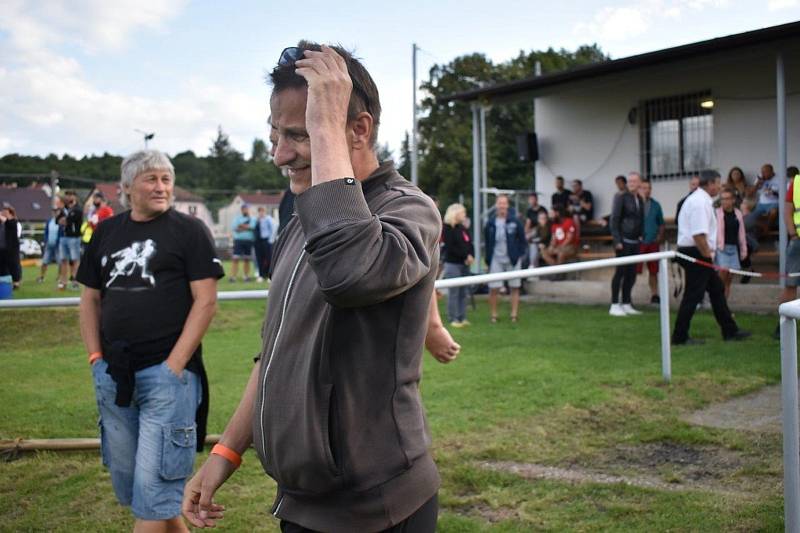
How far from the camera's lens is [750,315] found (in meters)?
12.3

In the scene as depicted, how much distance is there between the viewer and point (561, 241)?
16.1 m

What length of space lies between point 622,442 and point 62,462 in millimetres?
4031

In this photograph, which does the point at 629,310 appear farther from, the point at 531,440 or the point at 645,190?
the point at 531,440

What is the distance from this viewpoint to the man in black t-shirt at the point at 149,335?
Answer: 366 centimetres

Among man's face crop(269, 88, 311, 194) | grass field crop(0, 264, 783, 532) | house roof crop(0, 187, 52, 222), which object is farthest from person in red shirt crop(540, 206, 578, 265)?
house roof crop(0, 187, 52, 222)

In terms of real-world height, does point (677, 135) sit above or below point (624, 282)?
above

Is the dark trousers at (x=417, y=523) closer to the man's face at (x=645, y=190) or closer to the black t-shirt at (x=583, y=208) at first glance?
the man's face at (x=645, y=190)

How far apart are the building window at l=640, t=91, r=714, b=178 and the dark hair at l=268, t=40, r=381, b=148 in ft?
50.4

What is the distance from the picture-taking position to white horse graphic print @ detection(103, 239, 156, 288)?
3826 millimetres

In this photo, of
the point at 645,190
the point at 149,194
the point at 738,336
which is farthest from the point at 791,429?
the point at 645,190

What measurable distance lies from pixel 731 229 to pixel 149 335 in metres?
10.00

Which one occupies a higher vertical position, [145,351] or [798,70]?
[798,70]

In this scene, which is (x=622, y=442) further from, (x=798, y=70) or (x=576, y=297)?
(x=798, y=70)

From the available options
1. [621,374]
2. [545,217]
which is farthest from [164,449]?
[545,217]
